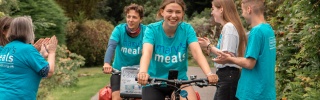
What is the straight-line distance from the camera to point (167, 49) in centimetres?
564

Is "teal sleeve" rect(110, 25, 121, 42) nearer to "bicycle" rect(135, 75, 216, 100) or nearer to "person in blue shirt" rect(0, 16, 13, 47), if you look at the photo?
"person in blue shirt" rect(0, 16, 13, 47)

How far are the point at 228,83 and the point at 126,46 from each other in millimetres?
1654

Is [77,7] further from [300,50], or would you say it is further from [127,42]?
[300,50]

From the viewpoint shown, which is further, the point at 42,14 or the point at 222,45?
the point at 42,14

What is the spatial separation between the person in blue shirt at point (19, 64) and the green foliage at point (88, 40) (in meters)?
18.3

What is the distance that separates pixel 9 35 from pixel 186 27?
1.55 m

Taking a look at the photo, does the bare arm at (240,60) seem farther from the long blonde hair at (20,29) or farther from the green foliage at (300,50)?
the long blonde hair at (20,29)

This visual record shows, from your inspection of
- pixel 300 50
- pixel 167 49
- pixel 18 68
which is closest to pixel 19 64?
pixel 18 68

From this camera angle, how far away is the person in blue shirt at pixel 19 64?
543cm

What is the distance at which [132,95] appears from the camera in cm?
698

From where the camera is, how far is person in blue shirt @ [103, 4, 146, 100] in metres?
7.17

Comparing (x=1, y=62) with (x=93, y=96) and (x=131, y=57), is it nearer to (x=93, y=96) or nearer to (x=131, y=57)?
(x=131, y=57)

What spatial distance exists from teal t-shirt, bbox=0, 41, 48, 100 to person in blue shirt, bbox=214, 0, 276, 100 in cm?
154

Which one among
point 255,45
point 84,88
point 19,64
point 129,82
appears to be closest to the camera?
point 255,45
